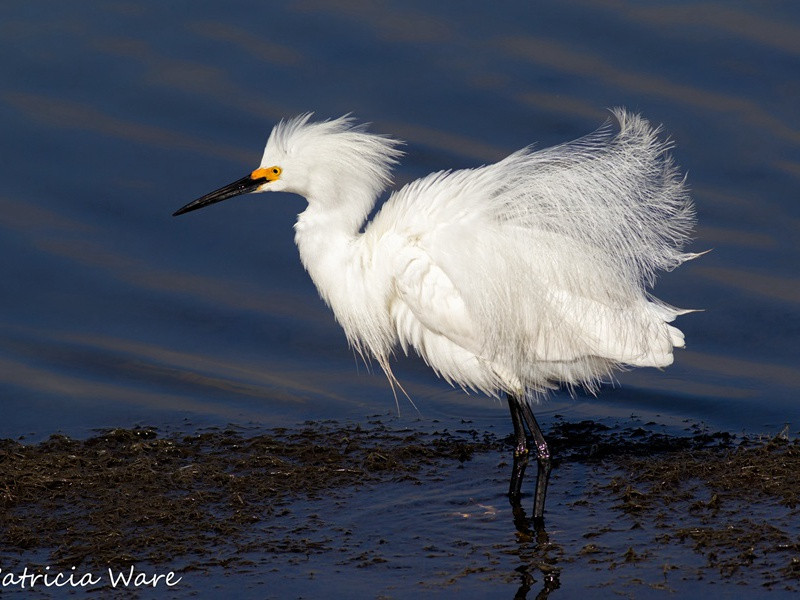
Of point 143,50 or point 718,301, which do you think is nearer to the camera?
point 718,301

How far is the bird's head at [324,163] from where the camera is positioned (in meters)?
6.45

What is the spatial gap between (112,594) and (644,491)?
102 inches

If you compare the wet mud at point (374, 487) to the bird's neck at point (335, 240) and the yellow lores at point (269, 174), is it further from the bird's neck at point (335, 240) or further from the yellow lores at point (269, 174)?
the yellow lores at point (269, 174)

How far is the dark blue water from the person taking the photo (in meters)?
7.67

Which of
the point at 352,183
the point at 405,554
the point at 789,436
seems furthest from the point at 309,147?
the point at 789,436

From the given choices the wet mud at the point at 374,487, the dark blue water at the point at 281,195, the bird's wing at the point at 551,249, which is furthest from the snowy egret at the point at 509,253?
the dark blue water at the point at 281,195

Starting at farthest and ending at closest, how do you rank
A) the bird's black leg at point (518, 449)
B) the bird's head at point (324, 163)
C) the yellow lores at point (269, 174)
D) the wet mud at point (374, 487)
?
the yellow lores at point (269, 174), the bird's head at point (324, 163), the bird's black leg at point (518, 449), the wet mud at point (374, 487)

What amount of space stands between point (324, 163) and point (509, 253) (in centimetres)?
112

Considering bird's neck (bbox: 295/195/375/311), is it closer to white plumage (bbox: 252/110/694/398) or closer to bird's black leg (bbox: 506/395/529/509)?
white plumage (bbox: 252/110/694/398)

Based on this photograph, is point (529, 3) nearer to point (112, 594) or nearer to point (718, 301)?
point (718, 301)

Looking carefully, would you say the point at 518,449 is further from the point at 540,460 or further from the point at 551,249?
the point at 551,249

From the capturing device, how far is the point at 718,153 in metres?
9.34

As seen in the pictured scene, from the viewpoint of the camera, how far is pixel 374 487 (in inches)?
247

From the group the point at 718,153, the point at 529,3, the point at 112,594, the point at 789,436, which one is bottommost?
the point at 112,594
